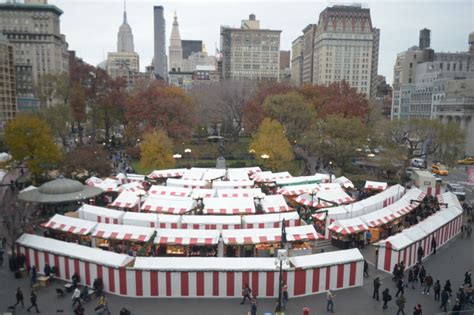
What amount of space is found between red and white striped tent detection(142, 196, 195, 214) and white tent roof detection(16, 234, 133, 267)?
7.20m

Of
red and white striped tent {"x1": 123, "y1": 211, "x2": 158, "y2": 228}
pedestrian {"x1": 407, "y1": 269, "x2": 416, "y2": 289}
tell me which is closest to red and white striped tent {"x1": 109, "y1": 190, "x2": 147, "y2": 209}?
red and white striped tent {"x1": 123, "y1": 211, "x2": 158, "y2": 228}

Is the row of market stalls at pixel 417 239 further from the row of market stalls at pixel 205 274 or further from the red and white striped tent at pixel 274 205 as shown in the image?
the red and white striped tent at pixel 274 205

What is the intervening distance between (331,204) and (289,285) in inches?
450

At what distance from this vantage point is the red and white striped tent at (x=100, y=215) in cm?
2331

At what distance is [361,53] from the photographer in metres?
130

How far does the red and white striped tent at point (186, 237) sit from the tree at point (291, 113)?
99.6 feet

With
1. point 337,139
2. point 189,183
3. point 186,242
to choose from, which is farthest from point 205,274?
point 337,139

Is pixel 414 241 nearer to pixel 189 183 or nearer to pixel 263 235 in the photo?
pixel 263 235

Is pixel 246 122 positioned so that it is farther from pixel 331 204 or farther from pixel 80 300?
pixel 80 300

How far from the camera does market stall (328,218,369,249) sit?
72.9 ft

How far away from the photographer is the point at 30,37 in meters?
91.8

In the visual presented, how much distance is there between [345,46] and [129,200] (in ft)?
391

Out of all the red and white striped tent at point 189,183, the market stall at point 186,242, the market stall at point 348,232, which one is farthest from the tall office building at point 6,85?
the market stall at point 348,232

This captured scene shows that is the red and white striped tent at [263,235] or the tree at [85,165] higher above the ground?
the tree at [85,165]
